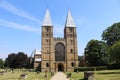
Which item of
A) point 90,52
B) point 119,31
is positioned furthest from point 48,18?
point 119,31

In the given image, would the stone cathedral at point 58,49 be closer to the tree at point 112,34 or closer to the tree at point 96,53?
the tree at point 96,53

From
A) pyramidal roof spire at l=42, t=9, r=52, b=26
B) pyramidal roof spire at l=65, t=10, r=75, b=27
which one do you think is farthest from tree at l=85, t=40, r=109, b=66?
pyramidal roof spire at l=42, t=9, r=52, b=26

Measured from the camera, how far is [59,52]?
278 ft

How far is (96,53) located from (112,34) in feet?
26.9

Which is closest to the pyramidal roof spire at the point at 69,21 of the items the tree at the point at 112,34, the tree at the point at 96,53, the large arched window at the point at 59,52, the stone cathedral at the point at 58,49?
the stone cathedral at the point at 58,49

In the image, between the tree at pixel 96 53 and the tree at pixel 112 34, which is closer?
the tree at pixel 112 34

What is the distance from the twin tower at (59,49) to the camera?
8294cm

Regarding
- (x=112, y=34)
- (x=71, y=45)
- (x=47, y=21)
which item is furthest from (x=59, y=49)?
(x=112, y=34)

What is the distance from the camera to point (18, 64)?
116m

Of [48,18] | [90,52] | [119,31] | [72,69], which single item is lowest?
[72,69]

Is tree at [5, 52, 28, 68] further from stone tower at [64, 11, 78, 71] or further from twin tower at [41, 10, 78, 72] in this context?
stone tower at [64, 11, 78, 71]

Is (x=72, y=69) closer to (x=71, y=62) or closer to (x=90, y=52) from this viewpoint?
(x=71, y=62)

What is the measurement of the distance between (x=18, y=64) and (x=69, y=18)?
4162cm

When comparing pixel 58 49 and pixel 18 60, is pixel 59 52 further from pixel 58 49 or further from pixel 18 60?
pixel 18 60
